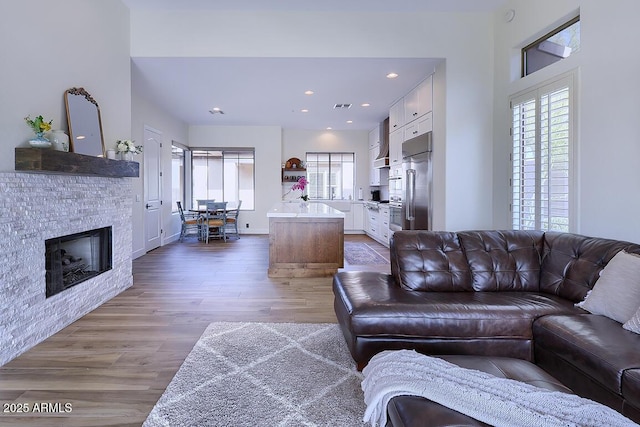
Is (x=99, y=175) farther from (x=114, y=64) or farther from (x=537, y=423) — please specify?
(x=537, y=423)

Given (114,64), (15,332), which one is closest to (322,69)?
(114,64)

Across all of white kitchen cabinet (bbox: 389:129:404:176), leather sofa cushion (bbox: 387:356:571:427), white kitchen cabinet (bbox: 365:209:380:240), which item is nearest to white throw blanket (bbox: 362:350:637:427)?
leather sofa cushion (bbox: 387:356:571:427)

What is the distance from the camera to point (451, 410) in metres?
1.11

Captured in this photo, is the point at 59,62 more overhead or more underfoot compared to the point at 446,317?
more overhead

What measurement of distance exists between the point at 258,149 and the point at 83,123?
5810 mm

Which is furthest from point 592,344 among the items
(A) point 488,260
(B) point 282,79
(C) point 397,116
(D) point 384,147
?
(D) point 384,147

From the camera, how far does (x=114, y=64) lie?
3.82 metres

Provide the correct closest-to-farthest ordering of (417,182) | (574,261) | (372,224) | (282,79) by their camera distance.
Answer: (574,261)
(417,182)
(282,79)
(372,224)

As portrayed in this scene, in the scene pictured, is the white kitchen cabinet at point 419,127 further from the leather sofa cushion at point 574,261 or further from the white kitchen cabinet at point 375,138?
the white kitchen cabinet at point 375,138

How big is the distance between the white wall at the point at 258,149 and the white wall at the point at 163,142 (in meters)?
0.52

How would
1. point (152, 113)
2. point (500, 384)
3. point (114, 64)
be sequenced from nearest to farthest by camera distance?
point (500, 384) → point (114, 64) → point (152, 113)

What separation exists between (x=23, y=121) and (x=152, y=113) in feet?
13.6

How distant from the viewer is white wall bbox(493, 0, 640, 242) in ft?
8.22

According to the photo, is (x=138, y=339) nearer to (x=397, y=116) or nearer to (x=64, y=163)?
(x=64, y=163)
